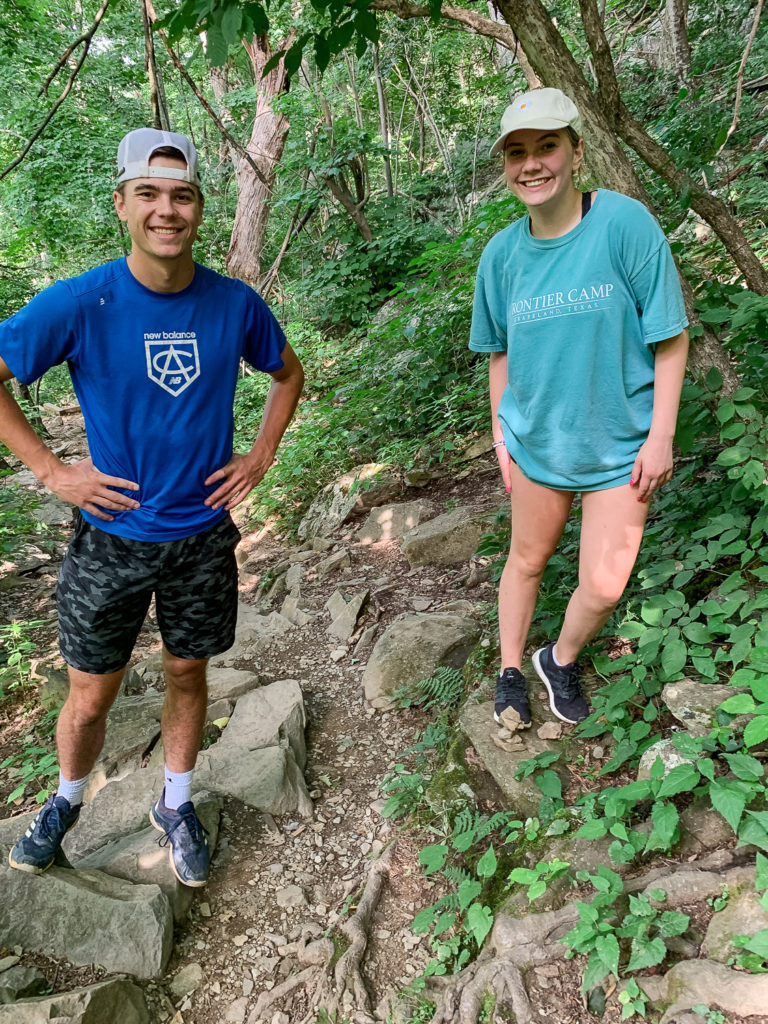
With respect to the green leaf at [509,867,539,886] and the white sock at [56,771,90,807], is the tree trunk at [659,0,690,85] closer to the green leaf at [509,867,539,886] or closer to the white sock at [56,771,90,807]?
the green leaf at [509,867,539,886]

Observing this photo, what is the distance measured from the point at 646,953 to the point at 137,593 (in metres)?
1.78

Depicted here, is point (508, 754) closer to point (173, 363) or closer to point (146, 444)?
point (146, 444)

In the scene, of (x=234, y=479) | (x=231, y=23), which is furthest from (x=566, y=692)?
(x=231, y=23)

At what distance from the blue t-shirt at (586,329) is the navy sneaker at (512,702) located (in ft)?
2.67

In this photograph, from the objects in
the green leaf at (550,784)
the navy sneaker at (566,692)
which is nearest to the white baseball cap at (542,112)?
the navy sneaker at (566,692)

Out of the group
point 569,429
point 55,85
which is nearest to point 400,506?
point 569,429

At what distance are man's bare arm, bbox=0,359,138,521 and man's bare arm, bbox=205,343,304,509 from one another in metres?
0.29

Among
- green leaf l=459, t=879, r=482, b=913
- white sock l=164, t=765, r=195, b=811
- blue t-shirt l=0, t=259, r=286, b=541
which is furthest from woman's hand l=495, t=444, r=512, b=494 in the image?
white sock l=164, t=765, r=195, b=811

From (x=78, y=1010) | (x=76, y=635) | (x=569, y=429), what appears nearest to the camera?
(x=78, y=1010)

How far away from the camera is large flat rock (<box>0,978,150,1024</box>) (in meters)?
1.86

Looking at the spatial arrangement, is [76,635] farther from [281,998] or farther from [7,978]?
[281,998]

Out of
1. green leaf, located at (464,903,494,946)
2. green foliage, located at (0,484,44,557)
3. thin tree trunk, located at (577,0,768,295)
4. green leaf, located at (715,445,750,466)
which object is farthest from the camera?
green foliage, located at (0,484,44,557)

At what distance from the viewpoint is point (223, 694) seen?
3787 mm

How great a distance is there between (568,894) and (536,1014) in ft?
1.10
